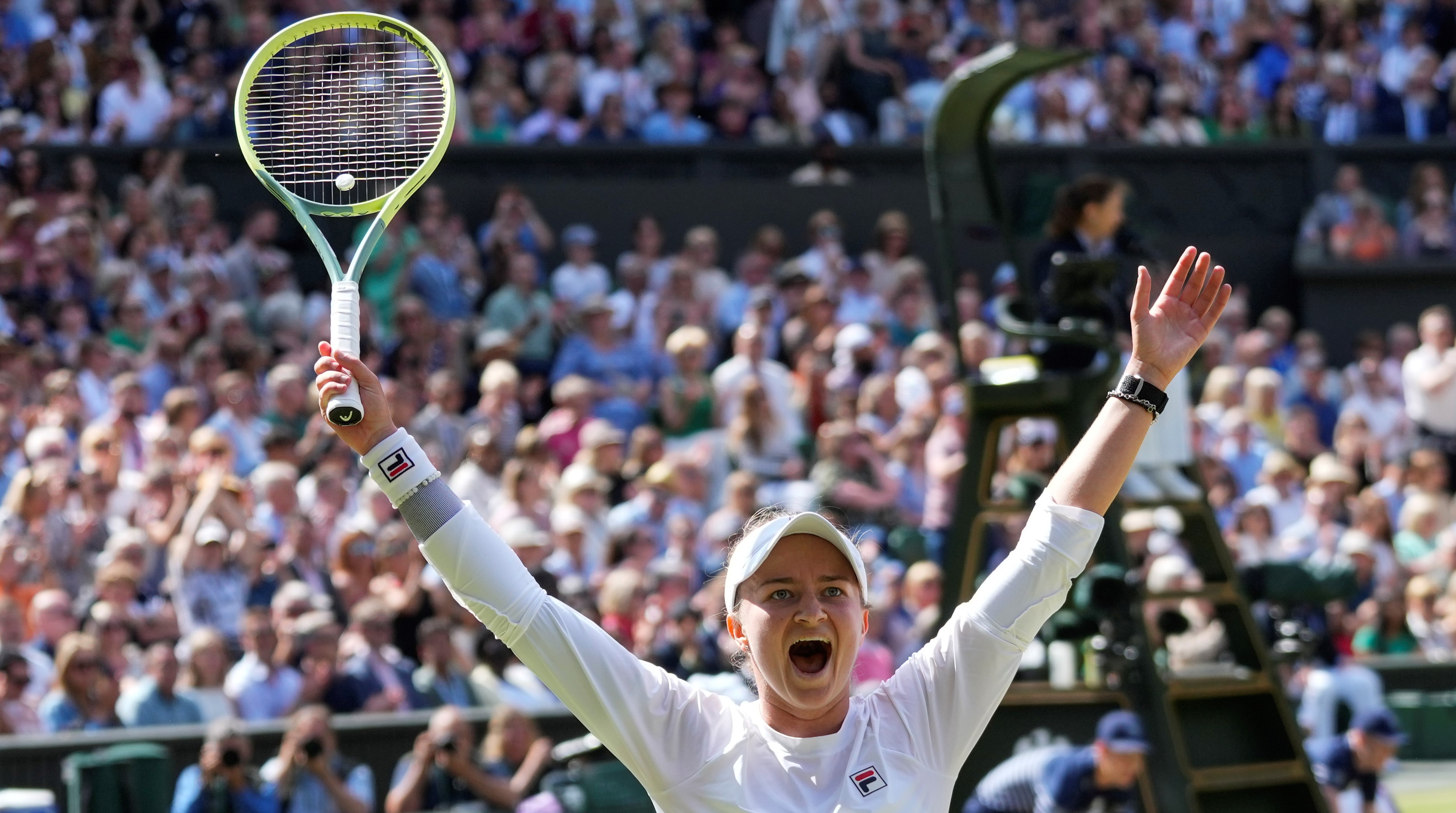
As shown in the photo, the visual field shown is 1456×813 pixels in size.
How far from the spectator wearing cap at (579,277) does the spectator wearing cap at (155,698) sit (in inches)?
197

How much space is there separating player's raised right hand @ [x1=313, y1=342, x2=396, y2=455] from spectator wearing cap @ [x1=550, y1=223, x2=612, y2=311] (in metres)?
9.55

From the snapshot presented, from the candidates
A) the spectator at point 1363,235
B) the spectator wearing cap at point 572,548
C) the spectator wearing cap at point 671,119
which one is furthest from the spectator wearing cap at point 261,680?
the spectator at point 1363,235

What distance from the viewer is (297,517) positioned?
897cm

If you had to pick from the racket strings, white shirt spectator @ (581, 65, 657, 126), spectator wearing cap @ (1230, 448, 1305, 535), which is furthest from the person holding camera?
white shirt spectator @ (581, 65, 657, 126)

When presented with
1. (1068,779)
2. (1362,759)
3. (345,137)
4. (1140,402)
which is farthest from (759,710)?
(1362,759)

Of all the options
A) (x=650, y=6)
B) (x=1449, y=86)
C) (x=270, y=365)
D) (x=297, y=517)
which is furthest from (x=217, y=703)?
(x=1449, y=86)

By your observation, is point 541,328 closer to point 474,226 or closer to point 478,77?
point 474,226

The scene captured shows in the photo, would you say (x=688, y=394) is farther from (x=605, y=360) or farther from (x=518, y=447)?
(x=518, y=447)

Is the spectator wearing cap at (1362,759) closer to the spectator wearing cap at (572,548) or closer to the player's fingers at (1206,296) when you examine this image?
the spectator wearing cap at (572,548)

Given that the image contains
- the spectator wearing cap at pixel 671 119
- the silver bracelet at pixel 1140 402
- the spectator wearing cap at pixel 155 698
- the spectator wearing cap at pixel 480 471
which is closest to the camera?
the silver bracelet at pixel 1140 402

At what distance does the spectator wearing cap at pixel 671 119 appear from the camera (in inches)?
562

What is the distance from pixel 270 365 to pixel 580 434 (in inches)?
65.4

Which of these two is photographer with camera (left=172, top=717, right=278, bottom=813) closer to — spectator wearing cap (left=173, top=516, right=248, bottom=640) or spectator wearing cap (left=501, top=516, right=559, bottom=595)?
spectator wearing cap (left=173, top=516, right=248, bottom=640)

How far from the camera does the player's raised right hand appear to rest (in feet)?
9.16
